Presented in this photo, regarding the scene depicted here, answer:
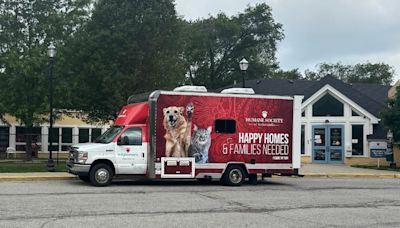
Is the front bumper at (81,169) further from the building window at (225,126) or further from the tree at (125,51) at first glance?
the tree at (125,51)

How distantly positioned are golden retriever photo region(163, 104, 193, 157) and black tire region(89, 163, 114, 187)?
77.0 inches

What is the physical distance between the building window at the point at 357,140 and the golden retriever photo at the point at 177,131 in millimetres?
18139

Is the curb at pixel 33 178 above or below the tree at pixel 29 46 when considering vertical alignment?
below

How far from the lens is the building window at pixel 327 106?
34000 mm

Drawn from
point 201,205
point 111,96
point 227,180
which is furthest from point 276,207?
point 111,96

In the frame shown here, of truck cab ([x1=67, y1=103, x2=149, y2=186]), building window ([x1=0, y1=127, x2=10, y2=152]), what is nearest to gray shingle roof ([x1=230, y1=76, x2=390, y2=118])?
truck cab ([x1=67, y1=103, x2=149, y2=186])

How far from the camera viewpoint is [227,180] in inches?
733

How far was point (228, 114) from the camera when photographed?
1859 centimetres

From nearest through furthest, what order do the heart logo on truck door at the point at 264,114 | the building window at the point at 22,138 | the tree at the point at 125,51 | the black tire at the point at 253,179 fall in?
the heart logo on truck door at the point at 264,114 < the black tire at the point at 253,179 < the tree at the point at 125,51 < the building window at the point at 22,138

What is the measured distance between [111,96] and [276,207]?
15934 millimetres

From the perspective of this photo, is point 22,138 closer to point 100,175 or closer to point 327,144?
point 327,144

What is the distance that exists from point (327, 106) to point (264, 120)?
16.2m

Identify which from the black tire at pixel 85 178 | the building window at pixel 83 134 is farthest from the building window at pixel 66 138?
the black tire at pixel 85 178

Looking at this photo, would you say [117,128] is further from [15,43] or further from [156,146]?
[15,43]
